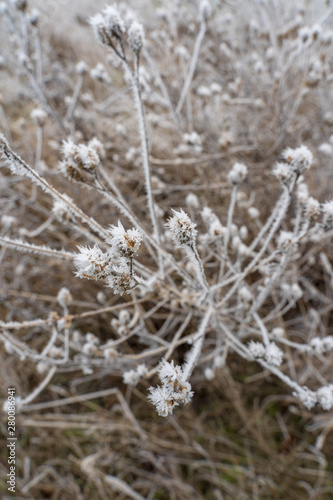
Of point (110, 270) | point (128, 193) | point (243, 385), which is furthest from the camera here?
point (128, 193)

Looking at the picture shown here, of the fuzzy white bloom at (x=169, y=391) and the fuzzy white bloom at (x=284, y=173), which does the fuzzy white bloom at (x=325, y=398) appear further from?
the fuzzy white bloom at (x=284, y=173)

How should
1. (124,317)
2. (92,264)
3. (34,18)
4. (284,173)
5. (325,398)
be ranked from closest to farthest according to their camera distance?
(92,264) → (325,398) → (284,173) → (124,317) → (34,18)

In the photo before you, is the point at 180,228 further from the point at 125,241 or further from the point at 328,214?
the point at 328,214

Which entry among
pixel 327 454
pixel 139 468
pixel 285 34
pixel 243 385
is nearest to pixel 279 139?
pixel 285 34

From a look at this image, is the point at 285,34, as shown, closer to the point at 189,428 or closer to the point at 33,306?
the point at 33,306

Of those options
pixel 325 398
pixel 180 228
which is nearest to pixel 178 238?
pixel 180 228
